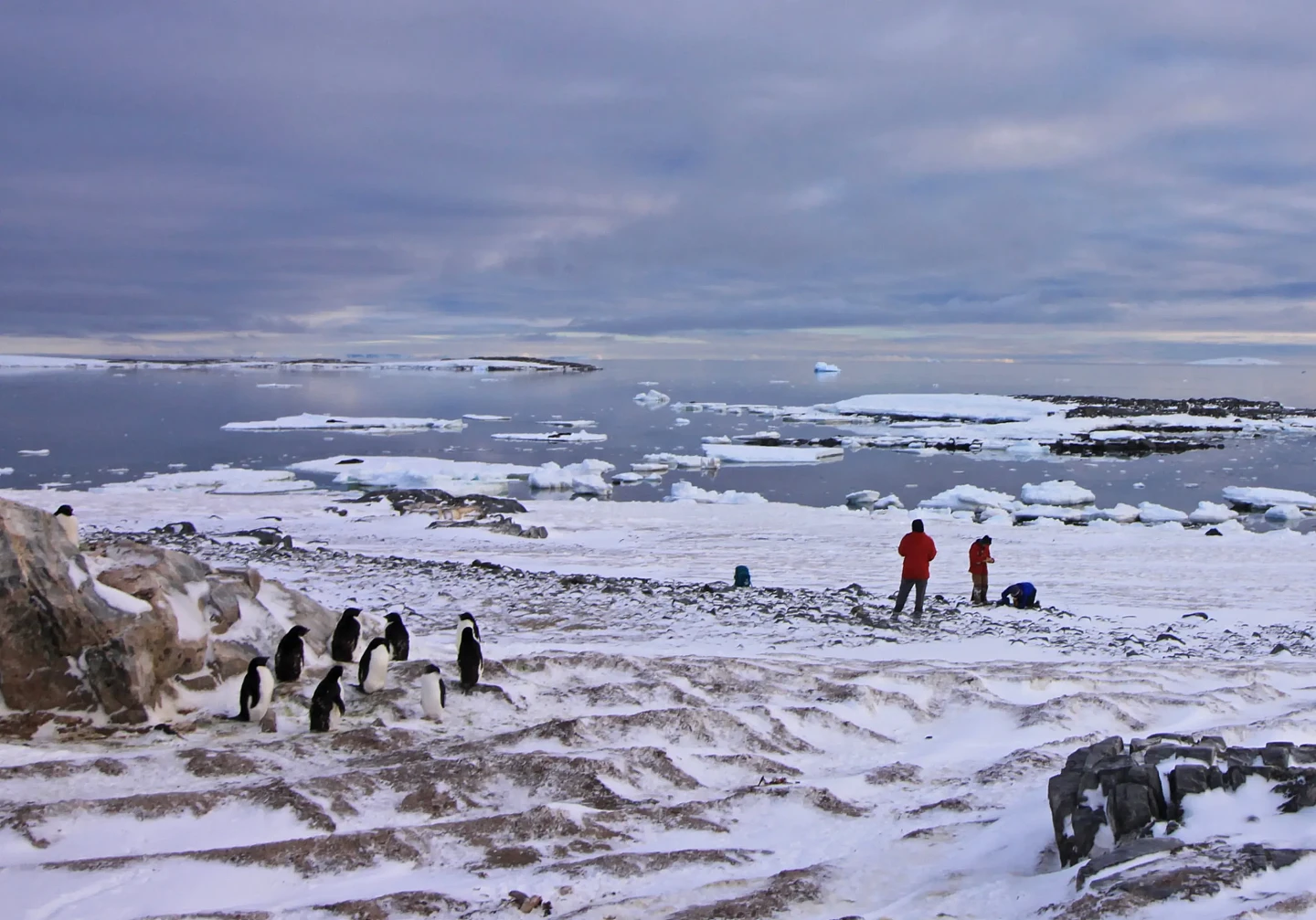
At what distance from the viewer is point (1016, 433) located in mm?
48562

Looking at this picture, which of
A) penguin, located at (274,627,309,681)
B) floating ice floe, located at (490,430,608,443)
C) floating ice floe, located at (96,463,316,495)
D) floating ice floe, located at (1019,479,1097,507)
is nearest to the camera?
penguin, located at (274,627,309,681)

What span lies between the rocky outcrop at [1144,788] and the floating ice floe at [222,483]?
78.6 feet

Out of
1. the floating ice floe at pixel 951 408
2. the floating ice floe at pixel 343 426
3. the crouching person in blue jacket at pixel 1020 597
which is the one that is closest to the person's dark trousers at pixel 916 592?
the crouching person in blue jacket at pixel 1020 597

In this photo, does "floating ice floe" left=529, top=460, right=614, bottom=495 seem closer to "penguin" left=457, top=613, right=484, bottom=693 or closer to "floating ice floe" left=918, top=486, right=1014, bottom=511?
"floating ice floe" left=918, top=486, right=1014, bottom=511

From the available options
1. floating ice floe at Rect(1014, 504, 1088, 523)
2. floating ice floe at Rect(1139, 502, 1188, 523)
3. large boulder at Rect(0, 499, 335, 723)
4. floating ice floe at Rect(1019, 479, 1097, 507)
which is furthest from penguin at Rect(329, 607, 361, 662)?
floating ice floe at Rect(1019, 479, 1097, 507)

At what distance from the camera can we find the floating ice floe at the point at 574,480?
28.4 meters

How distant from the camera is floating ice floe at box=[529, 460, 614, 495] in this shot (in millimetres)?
28391

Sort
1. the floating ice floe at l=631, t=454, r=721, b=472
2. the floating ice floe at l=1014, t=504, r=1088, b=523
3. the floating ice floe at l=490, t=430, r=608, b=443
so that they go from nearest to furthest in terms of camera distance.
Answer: the floating ice floe at l=1014, t=504, r=1088, b=523, the floating ice floe at l=631, t=454, r=721, b=472, the floating ice floe at l=490, t=430, r=608, b=443

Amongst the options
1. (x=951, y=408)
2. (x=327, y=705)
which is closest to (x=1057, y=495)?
(x=327, y=705)

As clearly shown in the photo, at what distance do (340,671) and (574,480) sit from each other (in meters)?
22.6

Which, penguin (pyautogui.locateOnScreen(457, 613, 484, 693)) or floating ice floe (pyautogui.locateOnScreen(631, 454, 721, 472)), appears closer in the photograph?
penguin (pyautogui.locateOnScreen(457, 613, 484, 693))

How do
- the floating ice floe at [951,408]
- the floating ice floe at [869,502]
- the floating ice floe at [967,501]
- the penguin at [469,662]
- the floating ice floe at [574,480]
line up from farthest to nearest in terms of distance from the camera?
the floating ice floe at [951,408]
the floating ice floe at [574,480]
the floating ice floe at [967,501]
the floating ice floe at [869,502]
the penguin at [469,662]

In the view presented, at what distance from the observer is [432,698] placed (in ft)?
20.5

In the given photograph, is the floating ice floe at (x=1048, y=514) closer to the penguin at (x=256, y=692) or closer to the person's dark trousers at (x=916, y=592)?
the person's dark trousers at (x=916, y=592)
